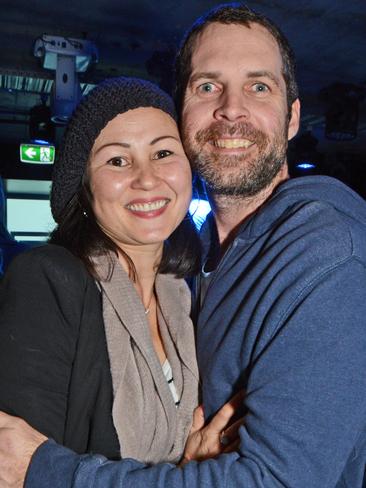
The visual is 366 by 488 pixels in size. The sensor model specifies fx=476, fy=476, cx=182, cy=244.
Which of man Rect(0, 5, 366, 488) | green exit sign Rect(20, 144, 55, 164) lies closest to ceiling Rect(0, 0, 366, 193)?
green exit sign Rect(20, 144, 55, 164)

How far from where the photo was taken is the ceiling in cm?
415

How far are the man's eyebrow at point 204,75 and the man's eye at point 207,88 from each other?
26 millimetres

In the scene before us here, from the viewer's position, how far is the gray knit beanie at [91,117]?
1.34m

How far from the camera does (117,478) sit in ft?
2.82

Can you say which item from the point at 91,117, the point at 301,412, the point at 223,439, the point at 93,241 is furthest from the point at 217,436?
the point at 91,117

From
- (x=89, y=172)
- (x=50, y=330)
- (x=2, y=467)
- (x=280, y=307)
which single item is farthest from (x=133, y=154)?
(x=2, y=467)

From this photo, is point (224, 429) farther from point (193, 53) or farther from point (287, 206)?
point (193, 53)

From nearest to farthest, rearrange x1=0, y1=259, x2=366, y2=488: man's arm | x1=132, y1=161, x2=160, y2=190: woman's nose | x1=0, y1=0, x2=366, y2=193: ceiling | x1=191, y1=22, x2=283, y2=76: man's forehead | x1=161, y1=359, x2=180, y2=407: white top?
x1=0, y1=259, x2=366, y2=488: man's arm
x1=161, y1=359, x2=180, y2=407: white top
x1=132, y1=161, x2=160, y2=190: woman's nose
x1=191, y1=22, x2=283, y2=76: man's forehead
x1=0, y1=0, x2=366, y2=193: ceiling

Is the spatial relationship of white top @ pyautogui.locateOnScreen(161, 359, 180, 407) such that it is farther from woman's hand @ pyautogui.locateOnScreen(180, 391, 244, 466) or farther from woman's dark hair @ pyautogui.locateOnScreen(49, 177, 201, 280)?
woman's dark hair @ pyautogui.locateOnScreen(49, 177, 201, 280)

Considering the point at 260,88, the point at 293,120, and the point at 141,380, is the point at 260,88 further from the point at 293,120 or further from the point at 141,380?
the point at 141,380

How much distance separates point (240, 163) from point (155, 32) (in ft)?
12.6

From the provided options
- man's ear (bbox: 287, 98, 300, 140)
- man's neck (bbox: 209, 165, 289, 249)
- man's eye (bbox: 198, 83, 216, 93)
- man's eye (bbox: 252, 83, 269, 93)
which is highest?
man's eye (bbox: 252, 83, 269, 93)

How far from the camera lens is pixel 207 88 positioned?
1585 mm

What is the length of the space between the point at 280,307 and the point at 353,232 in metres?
0.21
